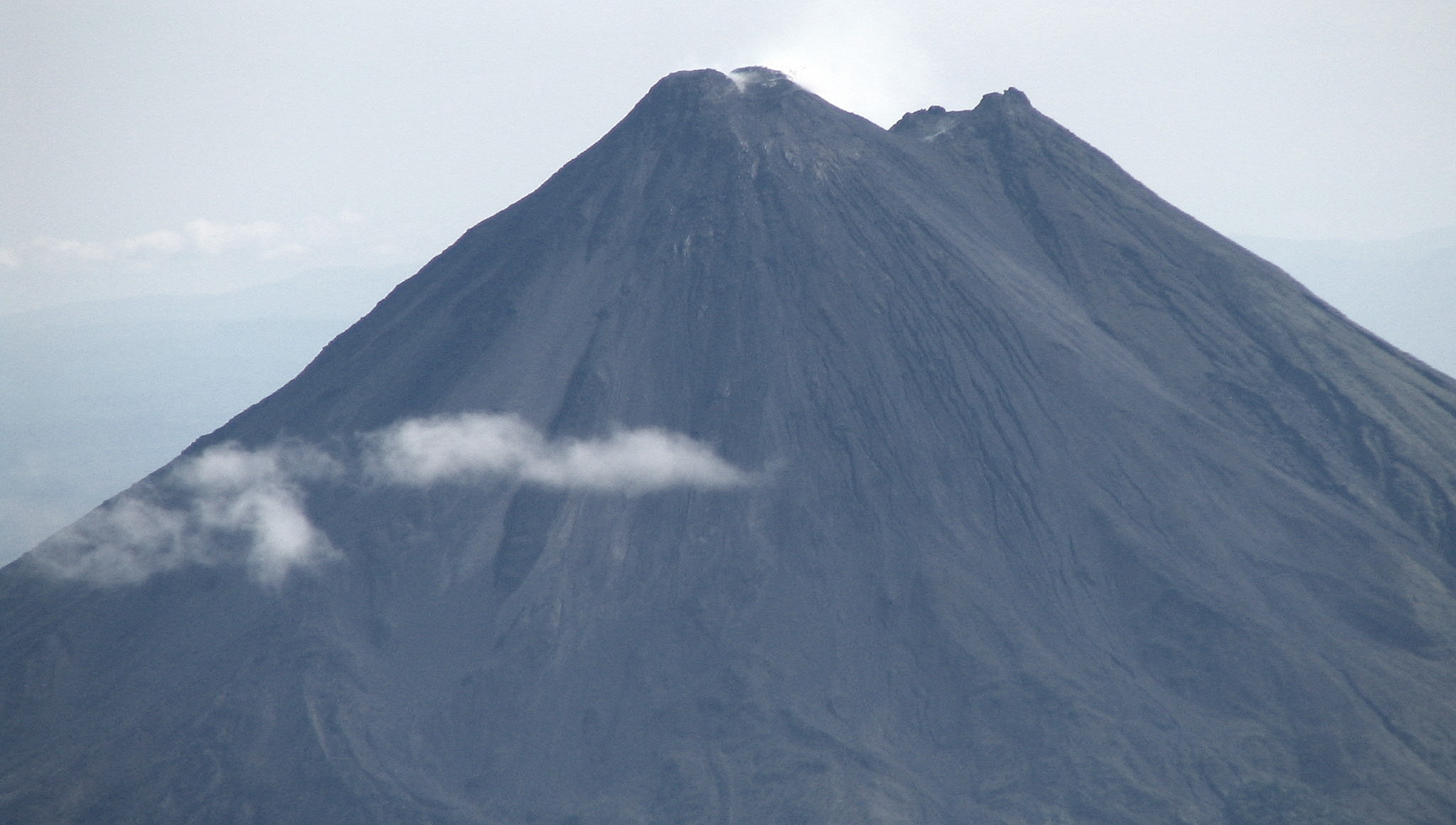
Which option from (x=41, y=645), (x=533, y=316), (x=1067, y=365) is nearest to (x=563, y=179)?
(x=533, y=316)

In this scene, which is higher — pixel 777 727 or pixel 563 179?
pixel 563 179

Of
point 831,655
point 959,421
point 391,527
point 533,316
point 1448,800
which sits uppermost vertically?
point 533,316

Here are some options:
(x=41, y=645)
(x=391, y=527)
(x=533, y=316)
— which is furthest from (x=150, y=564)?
(x=533, y=316)

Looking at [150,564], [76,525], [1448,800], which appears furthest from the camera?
[76,525]

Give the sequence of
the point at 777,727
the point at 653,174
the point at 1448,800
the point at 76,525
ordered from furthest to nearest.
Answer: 1. the point at 653,174
2. the point at 76,525
3. the point at 777,727
4. the point at 1448,800

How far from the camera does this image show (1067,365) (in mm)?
72688

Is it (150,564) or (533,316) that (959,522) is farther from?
(150,564)

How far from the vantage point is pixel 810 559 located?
65.6 meters

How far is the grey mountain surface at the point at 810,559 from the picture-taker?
57938 mm

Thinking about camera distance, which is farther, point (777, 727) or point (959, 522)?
point (959, 522)

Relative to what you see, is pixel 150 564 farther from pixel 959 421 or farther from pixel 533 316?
pixel 959 421

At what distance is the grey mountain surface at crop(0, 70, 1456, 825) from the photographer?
57.9 metres

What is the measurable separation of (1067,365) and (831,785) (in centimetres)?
2751

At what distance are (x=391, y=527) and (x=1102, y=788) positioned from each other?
3502 centimetres
